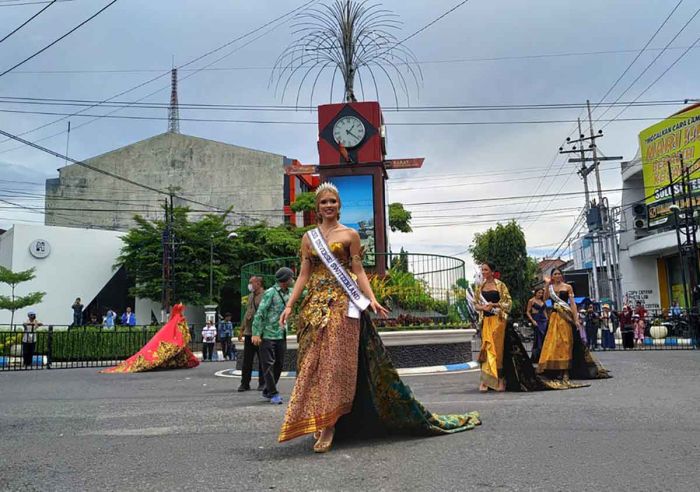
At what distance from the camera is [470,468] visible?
3.68 m

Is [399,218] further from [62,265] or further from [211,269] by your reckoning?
[62,265]

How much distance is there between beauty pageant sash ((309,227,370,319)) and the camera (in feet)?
14.9

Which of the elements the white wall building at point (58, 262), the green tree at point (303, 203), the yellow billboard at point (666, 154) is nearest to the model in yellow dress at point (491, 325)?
the yellow billboard at point (666, 154)

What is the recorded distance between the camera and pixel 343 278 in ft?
15.0

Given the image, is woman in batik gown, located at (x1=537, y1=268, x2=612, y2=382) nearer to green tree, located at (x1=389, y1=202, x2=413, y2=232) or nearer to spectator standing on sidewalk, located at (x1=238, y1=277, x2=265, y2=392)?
spectator standing on sidewalk, located at (x1=238, y1=277, x2=265, y2=392)

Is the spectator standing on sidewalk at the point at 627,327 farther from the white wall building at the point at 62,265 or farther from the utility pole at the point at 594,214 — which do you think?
the white wall building at the point at 62,265

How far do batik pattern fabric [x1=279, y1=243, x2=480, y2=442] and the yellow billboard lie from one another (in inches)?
1321

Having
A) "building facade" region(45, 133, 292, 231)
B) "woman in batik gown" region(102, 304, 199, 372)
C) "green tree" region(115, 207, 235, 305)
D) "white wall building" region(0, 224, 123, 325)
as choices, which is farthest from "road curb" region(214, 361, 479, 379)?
"building facade" region(45, 133, 292, 231)

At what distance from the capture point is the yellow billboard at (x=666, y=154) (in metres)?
34.3

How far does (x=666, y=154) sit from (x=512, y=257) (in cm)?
1176

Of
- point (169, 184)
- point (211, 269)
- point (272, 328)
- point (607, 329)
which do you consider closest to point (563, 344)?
point (272, 328)

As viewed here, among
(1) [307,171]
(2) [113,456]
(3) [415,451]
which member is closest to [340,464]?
(3) [415,451]

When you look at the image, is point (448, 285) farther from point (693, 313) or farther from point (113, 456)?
point (693, 313)

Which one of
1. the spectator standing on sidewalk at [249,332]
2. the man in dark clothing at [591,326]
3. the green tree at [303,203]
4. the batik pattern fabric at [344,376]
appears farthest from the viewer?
the green tree at [303,203]
